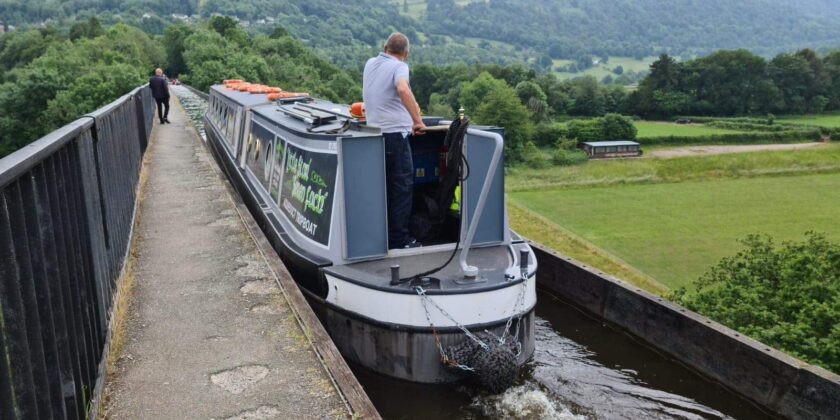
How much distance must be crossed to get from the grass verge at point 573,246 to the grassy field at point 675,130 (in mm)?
40651

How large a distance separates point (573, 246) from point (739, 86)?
68774mm

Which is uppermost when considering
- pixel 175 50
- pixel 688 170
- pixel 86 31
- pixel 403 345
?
pixel 86 31

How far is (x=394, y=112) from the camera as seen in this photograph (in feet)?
21.8

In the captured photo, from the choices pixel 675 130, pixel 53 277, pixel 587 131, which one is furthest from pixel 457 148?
pixel 675 130

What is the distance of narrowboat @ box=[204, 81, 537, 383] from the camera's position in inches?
232

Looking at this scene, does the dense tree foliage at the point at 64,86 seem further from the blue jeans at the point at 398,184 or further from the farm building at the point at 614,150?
the farm building at the point at 614,150

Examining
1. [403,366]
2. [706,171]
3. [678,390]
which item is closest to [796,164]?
[706,171]

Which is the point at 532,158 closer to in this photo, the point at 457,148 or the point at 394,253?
the point at 394,253

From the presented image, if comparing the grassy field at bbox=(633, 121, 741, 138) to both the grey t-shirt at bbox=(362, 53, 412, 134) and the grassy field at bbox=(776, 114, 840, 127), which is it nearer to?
the grassy field at bbox=(776, 114, 840, 127)

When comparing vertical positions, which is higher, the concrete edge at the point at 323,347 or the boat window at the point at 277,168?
the boat window at the point at 277,168

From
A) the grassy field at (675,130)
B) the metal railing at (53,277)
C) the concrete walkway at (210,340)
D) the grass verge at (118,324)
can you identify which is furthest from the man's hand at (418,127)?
the grassy field at (675,130)

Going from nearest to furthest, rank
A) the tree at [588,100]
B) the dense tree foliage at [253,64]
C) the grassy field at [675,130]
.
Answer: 1. the dense tree foliage at [253,64]
2. the grassy field at [675,130]
3. the tree at [588,100]

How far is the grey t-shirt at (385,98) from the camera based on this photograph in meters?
6.52

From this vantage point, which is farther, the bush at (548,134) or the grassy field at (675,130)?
the bush at (548,134)
